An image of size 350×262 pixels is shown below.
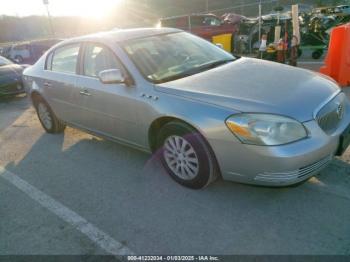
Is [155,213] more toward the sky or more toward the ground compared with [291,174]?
more toward the ground

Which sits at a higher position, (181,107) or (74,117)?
(181,107)

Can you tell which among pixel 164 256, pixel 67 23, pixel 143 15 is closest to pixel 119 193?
pixel 164 256

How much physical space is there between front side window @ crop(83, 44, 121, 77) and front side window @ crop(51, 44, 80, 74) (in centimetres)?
28

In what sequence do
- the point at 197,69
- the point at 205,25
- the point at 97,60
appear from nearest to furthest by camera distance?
the point at 197,69 → the point at 97,60 → the point at 205,25

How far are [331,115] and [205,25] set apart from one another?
13.0 metres

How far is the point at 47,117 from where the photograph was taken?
559 cm

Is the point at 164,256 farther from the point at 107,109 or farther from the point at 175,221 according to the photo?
the point at 107,109

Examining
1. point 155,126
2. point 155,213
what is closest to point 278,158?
point 155,213

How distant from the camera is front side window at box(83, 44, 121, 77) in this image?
3909mm

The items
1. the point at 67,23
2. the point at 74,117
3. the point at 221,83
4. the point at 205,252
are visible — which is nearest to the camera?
the point at 205,252

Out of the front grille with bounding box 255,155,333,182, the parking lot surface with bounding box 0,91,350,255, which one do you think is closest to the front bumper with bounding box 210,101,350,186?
the front grille with bounding box 255,155,333,182

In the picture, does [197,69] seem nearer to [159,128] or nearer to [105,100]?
[159,128]

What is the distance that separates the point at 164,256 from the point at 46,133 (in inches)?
156

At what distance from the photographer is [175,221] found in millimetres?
3025
